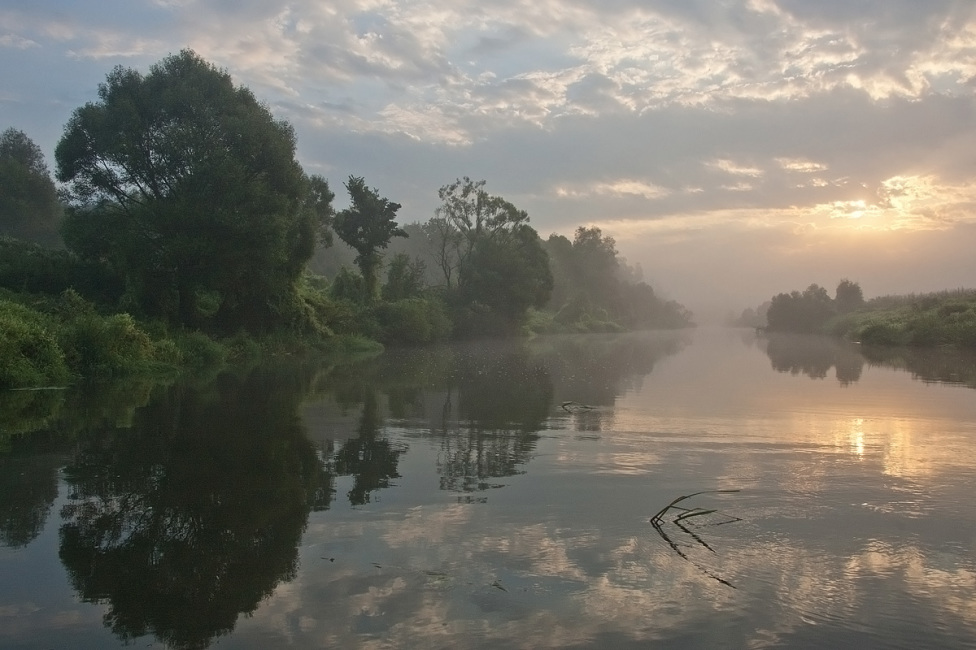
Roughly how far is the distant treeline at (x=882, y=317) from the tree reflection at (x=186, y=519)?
137ft

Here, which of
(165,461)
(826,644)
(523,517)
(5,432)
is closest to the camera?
(826,644)

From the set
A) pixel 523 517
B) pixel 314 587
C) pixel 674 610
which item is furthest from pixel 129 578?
pixel 674 610

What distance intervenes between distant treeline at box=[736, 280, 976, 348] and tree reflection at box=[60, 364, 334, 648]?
1646 inches

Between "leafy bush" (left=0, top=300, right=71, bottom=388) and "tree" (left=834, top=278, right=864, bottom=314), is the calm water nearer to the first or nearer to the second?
"leafy bush" (left=0, top=300, right=71, bottom=388)

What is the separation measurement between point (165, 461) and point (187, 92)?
2353 cm

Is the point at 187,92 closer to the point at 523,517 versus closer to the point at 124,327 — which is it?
the point at 124,327

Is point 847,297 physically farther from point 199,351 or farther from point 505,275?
point 199,351

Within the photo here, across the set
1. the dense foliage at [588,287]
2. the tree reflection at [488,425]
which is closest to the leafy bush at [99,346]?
the tree reflection at [488,425]

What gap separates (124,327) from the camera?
785 inches

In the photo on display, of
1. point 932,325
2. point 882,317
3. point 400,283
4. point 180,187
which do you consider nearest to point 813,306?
point 882,317

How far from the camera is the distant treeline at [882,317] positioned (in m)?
42.3

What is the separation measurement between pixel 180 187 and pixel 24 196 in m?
36.4

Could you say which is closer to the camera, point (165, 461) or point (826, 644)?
point (826, 644)

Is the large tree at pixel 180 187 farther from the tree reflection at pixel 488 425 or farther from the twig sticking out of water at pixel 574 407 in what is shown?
the twig sticking out of water at pixel 574 407
